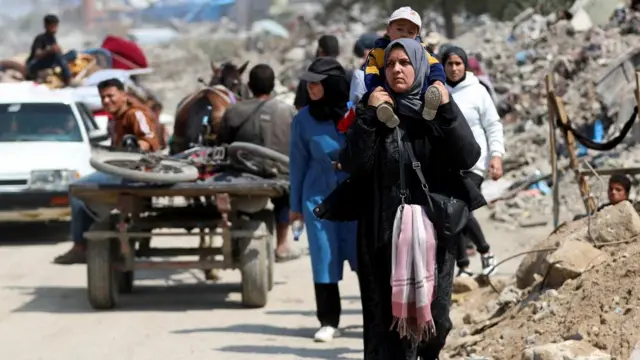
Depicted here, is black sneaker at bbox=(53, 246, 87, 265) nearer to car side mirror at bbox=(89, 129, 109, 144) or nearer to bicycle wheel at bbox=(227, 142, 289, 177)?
car side mirror at bbox=(89, 129, 109, 144)

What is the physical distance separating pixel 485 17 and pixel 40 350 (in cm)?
4348

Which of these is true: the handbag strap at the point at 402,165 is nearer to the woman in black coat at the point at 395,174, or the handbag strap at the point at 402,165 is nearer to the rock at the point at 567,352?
the woman in black coat at the point at 395,174

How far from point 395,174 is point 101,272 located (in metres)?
4.72

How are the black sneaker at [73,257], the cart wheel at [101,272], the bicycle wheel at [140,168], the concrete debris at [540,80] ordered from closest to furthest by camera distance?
the bicycle wheel at [140,168], the cart wheel at [101,272], the black sneaker at [73,257], the concrete debris at [540,80]

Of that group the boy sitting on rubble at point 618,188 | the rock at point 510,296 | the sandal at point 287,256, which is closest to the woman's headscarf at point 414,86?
the rock at point 510,296

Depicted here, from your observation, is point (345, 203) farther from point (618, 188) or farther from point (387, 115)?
point (618, 188)

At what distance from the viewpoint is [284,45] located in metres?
52.7

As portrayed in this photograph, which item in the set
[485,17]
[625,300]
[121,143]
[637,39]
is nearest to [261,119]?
[121,143]

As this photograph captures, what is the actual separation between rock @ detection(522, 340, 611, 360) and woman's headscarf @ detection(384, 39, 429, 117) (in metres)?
1.47

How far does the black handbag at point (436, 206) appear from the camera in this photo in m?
6.46

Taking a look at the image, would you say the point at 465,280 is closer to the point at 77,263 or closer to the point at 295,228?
the point at 295,228

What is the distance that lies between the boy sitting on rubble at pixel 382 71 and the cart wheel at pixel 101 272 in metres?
3.90

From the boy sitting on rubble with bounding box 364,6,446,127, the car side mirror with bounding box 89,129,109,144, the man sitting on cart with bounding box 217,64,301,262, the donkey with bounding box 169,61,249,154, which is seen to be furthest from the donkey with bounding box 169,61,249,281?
the boy sitting on rubble with bounding box 364,6,446,127

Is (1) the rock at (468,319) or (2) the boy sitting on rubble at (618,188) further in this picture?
(2) the boy sitting on rubble at (618,188)
